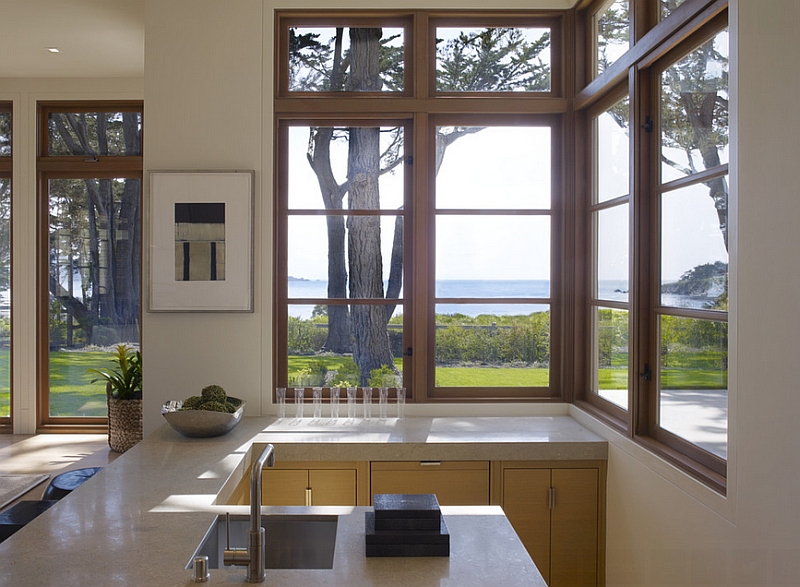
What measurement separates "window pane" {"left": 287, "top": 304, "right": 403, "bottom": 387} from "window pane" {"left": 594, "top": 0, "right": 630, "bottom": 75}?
5.65ft

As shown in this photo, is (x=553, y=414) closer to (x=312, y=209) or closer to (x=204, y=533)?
(x=312, y=209)

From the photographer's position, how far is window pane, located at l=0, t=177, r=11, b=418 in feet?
19.4

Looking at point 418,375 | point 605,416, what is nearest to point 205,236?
point 418,375

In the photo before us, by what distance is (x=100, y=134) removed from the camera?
5852mm

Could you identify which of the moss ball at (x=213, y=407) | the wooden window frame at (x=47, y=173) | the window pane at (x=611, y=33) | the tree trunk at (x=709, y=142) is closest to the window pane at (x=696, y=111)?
the tree trunk at (x=709, y=142)

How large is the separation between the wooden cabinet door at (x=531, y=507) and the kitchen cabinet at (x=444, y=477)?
0.12 metres

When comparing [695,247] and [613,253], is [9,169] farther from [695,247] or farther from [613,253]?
Answer: [695,247]

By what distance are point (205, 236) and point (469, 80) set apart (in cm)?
171

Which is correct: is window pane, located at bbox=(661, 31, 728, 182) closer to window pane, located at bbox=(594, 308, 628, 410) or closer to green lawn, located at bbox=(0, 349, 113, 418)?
window pane, located at bbox=(594, 308, 628, 410)

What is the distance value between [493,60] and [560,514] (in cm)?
246

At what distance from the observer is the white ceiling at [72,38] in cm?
419

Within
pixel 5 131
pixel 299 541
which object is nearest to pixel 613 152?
pixel 299 541

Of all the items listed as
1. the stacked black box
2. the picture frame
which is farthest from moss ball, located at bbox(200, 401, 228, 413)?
the stacked black box

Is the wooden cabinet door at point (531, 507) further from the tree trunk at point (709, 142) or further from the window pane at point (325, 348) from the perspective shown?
the tree trunk at point (709, 142)
